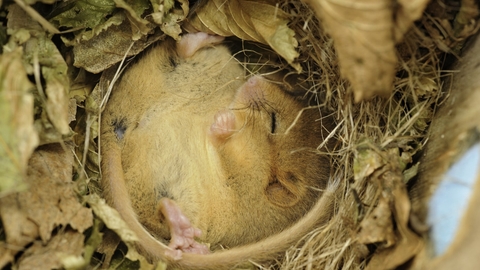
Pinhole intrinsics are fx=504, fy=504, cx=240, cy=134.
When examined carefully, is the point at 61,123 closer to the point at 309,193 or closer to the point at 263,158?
the point at 263,158

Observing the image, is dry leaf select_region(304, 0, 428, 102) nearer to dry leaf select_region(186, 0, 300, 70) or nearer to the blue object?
the blue object

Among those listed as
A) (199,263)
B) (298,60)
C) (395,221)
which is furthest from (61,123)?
(395,221)

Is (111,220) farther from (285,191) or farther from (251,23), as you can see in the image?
(251,23)

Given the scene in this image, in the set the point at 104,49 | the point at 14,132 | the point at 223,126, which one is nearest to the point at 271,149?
the point at 223,126

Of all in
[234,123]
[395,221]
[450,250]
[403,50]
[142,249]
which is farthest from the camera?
[234,123]

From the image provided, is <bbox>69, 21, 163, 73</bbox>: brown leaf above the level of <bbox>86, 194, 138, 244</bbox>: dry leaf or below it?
above

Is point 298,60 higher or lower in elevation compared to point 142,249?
higher

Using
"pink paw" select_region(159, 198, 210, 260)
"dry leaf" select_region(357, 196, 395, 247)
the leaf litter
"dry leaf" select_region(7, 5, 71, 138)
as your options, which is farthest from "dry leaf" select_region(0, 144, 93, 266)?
"dry leaf" select_region(357, 196, 395, 247)
